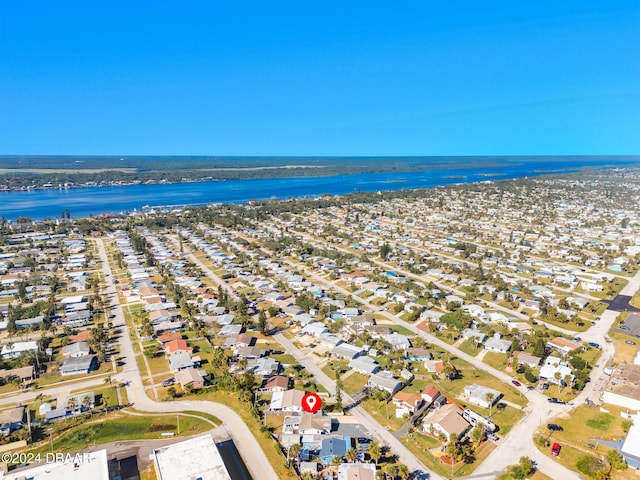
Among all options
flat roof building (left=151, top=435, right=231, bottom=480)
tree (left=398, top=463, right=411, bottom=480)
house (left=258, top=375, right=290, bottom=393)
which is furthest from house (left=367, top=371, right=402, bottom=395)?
flat roof building (left=151, top=435, right=231, bottom=480)

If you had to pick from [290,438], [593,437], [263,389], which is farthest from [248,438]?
[593,437]

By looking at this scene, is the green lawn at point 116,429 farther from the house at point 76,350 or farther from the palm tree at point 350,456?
the house at point 76,350

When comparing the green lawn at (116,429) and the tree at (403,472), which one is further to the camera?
the green lawn at (116,429)

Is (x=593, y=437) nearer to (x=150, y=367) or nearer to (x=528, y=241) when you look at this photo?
(x=150, y=367)

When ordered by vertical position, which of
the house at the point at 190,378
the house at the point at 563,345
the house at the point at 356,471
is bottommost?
the house at the point at 356,471

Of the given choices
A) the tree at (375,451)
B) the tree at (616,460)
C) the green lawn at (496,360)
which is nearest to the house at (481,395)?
the green lawn at (496,360)

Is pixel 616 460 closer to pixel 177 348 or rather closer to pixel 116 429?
pixel 116 429
